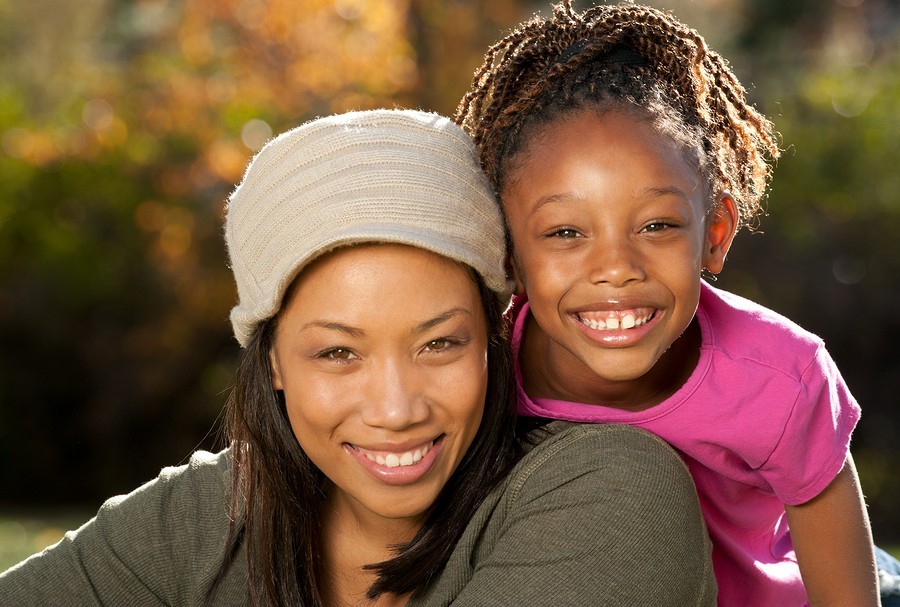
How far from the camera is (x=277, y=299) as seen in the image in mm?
2727

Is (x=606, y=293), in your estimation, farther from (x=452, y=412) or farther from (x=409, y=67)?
(x=409, y=67)

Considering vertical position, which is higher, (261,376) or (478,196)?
(478,196)

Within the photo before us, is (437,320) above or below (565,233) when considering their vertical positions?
below

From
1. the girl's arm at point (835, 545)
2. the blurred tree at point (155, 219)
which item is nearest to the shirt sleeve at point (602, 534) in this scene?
Result: the girl's arm at point (835, 545)

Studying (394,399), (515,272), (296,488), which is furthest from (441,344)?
(296,488)

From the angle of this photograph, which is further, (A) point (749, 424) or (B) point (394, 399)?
(A) point (749, 424)

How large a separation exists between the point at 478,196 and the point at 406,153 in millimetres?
212

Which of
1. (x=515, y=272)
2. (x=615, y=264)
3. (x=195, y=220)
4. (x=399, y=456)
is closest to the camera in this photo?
(x=399, y=456)

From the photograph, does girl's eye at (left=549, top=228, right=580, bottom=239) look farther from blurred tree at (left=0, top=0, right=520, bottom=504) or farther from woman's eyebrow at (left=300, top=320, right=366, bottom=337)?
blurred tree at (left=0, top=0, right=520, bottom=504)

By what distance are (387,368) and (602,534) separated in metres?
0.58

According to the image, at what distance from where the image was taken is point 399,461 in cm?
269

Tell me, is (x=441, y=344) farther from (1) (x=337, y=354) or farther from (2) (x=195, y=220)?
(2) (x=195, y=220)

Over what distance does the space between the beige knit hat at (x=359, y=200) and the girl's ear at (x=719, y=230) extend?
0.62 m

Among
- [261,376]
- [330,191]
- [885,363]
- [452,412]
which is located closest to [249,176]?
[330,191]
